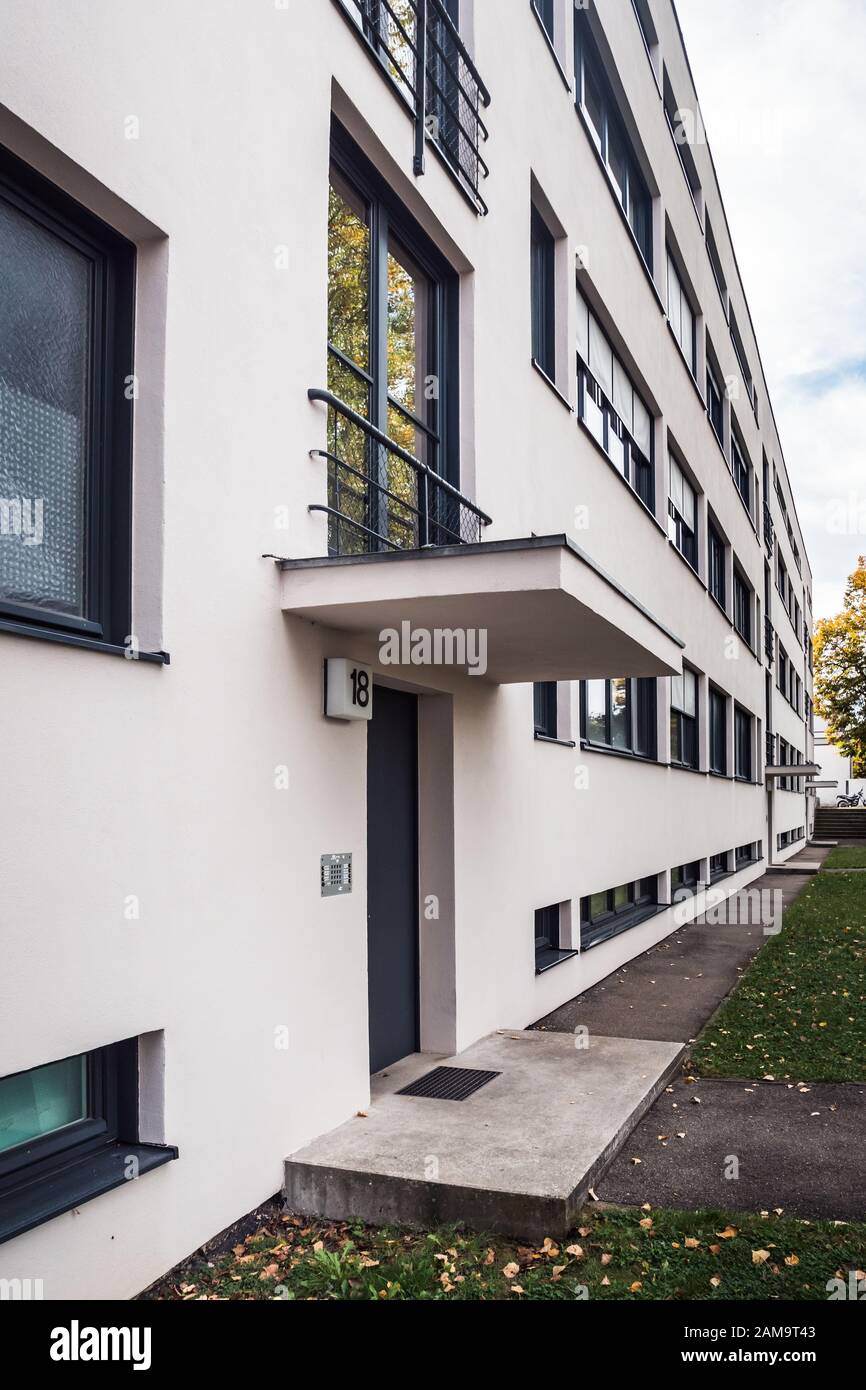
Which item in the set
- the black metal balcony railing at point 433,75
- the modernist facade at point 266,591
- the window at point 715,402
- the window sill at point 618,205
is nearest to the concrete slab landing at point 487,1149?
the modernist facade at point 266,591

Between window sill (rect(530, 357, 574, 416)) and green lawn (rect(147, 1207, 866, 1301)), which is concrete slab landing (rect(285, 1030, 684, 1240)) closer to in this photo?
green lawn (rect(147, 1207, 866, 1301))

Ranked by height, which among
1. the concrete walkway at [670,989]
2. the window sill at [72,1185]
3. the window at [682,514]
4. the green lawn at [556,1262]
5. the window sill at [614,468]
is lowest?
the concrete walkway at [670,989]

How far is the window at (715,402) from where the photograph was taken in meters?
21.4

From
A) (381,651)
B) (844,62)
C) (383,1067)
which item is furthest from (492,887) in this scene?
(844,62)

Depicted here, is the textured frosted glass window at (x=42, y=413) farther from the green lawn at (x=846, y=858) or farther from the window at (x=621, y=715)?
the green lawn at (x=846, y=858)

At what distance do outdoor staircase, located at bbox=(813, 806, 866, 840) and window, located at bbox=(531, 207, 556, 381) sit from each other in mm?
39094

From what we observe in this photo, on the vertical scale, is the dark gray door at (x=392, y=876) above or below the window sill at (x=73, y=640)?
below

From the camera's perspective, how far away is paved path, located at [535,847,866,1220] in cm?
512

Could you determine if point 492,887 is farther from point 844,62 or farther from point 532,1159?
point 844,62

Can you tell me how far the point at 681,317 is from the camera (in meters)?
18.0

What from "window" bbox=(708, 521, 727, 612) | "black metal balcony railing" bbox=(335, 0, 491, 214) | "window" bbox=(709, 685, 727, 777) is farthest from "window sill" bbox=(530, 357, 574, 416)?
"window" bbox=(709, 685, 727, 777)

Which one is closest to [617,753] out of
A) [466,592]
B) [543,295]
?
[543,295]

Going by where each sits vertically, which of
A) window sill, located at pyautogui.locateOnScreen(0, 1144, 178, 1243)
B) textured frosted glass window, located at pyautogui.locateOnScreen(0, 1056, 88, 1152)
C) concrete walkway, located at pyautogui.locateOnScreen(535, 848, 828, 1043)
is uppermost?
textured frosted glass window, located at pyautogui.locateOnScreen(0, 1056, 88, 1152)

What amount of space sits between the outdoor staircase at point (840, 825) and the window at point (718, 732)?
26048 mm
